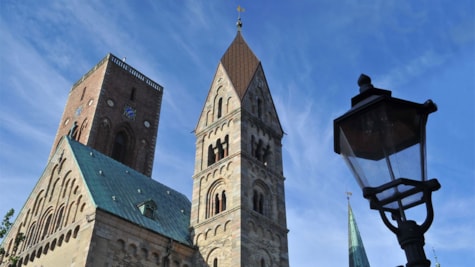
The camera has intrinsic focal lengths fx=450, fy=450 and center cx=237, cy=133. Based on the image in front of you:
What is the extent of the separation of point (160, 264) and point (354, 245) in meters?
30.3

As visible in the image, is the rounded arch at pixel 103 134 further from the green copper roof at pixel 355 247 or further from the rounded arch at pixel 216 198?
the green copper roof at pixel 355 247

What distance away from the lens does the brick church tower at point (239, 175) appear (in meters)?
26.0

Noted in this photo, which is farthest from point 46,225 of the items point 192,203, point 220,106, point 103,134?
point 103,134

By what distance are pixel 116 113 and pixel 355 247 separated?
29.3m

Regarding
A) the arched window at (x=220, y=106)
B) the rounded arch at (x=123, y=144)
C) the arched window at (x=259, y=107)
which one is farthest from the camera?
the rounded arch at (x=123, y=144)

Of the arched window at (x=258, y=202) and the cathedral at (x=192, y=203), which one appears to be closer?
the cathedral at (x=192, y=203)

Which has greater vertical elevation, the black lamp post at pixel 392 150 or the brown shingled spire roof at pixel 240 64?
the brown shingled spire roof at pixel 240 64

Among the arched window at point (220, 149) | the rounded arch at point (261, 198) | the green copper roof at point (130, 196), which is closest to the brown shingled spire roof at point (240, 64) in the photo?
the arched window at point (220, 149)

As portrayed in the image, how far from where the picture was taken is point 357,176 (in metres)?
4.77

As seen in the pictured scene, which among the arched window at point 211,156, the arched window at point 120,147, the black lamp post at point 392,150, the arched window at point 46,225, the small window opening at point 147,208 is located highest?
the arched window at point 120,147

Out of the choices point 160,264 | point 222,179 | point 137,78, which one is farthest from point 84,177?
point 137,78

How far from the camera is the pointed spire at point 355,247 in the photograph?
47.1 meters

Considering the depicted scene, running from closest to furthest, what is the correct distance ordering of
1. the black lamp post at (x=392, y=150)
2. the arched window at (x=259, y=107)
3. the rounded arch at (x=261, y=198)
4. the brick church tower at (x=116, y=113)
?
1. the black lamp post at (x=392, y=150)
2. the rounded arch at (x=261, y=198)
3. the arched window at (x=259, y=107)
4. the brick church tower at (x=116, y=113)

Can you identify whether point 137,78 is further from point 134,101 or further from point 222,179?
point 222,179
